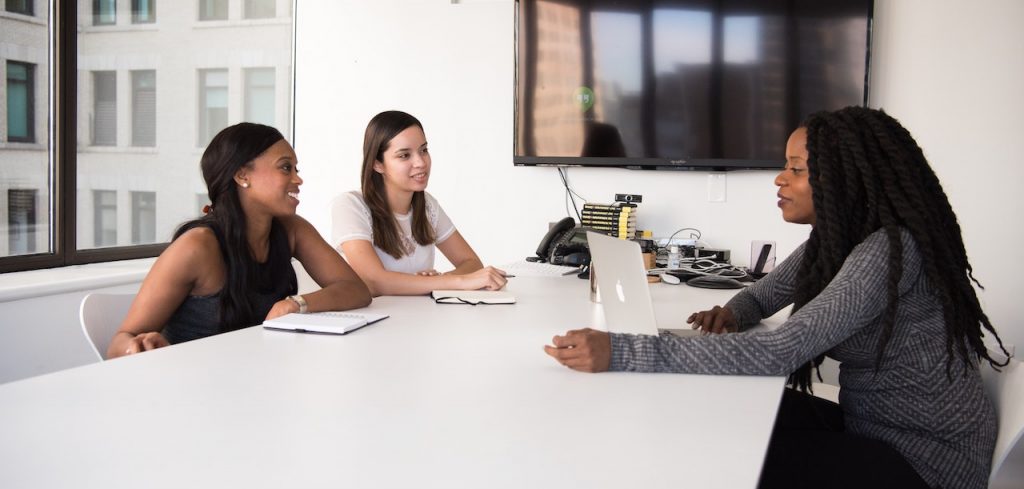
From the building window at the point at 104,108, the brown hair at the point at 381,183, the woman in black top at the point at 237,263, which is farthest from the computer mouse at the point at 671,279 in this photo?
the building window at the point at 104,108

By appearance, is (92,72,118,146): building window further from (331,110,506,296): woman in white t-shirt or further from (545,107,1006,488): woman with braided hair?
(545,107,1006,488): woman with braided hair

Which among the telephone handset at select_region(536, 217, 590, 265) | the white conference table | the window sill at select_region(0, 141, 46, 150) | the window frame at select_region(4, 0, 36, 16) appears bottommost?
the white conference table

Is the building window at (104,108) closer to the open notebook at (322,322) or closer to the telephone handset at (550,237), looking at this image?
→ the telephone handset at (550,237)

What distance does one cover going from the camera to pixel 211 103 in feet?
15.1

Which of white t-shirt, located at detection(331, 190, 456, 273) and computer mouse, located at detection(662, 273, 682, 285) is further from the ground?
white t-shirt, located at detection(331, 190, 456, 273)

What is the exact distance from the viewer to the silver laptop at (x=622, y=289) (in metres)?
1.78

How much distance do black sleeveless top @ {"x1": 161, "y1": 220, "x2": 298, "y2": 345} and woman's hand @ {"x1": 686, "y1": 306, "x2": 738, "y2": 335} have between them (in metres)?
1.10

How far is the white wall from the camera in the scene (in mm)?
3621

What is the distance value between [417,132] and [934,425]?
1985 millimetres

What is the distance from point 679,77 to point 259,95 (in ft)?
7.81

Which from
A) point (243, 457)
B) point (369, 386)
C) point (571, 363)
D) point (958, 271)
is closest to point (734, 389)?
point (571, 363)

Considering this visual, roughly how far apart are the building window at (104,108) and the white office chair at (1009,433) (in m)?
3.74

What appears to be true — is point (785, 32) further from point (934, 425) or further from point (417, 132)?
point (934, 425)

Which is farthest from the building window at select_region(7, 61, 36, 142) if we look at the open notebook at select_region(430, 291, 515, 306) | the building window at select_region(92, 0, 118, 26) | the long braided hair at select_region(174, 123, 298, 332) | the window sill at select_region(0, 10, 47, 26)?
the open notebook at select_region(430, 291, 515, 306)
